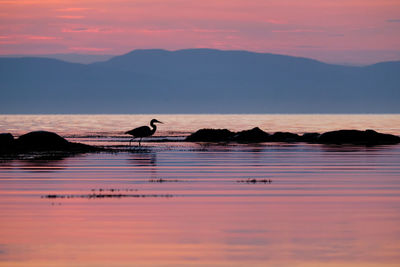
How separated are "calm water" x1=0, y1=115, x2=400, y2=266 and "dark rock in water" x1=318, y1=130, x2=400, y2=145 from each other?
28365 millimetres

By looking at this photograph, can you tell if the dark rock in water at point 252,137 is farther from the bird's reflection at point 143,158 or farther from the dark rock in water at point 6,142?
the dark rock in water at point 6,142

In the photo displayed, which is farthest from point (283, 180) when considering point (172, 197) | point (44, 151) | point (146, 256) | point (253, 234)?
point (44, 151)

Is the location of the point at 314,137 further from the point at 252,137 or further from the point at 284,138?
the point at 252,137

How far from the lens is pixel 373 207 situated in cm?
2095

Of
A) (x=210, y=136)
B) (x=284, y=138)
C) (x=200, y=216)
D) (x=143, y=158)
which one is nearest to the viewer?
(x=200, y=216)

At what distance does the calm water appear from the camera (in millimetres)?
14602

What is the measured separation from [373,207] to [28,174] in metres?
14.1

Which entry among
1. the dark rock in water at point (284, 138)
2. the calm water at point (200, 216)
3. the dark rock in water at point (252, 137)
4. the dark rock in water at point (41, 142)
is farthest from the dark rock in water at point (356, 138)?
the calm water at point (200, 216)

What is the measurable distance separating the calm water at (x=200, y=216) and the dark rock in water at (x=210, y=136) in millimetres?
32809

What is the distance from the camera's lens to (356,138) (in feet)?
209

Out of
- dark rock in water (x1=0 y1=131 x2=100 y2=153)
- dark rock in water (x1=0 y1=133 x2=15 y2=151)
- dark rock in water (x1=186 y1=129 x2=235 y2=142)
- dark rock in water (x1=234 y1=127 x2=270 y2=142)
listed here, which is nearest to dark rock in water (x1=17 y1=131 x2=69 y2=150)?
dark rock in water (x1=0 y1=131 x2=100 y2=153)

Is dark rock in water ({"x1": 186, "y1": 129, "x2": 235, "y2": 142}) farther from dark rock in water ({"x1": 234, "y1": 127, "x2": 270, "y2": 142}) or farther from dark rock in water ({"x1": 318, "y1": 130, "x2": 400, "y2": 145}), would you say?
dark rock in water ({"x1": 318, "y1": 130, "x2": 400, "y2": 145})

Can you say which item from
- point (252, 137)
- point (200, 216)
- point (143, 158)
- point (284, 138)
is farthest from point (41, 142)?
point (200, 216)

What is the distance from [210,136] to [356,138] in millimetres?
11667
